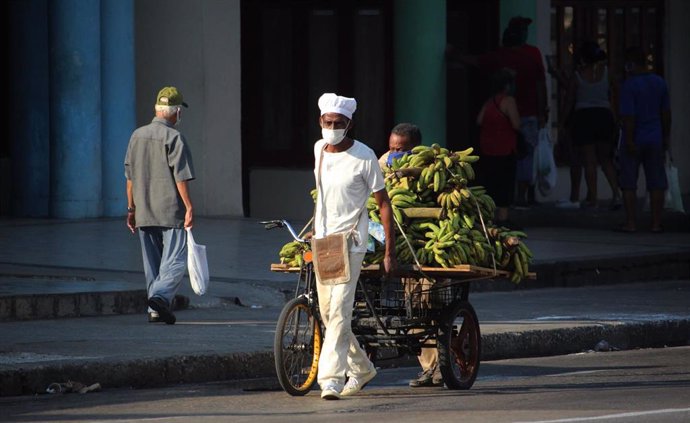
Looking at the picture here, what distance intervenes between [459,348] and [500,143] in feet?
26.2

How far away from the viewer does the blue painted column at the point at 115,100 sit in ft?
63.9

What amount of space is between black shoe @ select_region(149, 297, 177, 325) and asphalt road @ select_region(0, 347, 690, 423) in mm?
1667

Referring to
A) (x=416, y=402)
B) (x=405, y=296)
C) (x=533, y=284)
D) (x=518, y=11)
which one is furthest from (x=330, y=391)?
(x=518, y=11)

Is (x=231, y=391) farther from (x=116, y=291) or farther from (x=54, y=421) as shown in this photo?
(x=116, y=291)

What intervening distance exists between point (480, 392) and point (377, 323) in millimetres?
736

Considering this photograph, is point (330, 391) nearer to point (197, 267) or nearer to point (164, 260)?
point (197, 267)

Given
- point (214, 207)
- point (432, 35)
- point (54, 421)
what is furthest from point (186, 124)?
point (54, 421)

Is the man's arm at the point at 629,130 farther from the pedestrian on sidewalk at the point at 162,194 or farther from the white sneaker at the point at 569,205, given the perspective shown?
the pedestrian on sidewalk at the point at 162,194

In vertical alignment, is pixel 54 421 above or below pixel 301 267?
below

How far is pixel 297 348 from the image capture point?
10.1 metres

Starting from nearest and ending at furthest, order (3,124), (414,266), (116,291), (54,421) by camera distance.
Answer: (54,421)
(414,266)
(116,291)
(3,124)

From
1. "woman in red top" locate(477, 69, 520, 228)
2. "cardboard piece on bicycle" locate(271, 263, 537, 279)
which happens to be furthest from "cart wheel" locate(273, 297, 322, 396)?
"woman in red top" locate(477, 69, 520, 228)

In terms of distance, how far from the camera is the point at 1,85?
799 inches

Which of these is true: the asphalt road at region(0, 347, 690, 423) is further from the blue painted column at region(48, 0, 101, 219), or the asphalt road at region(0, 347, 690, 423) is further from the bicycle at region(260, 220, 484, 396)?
the blue painted column at region(48, 0, 101, 219)
